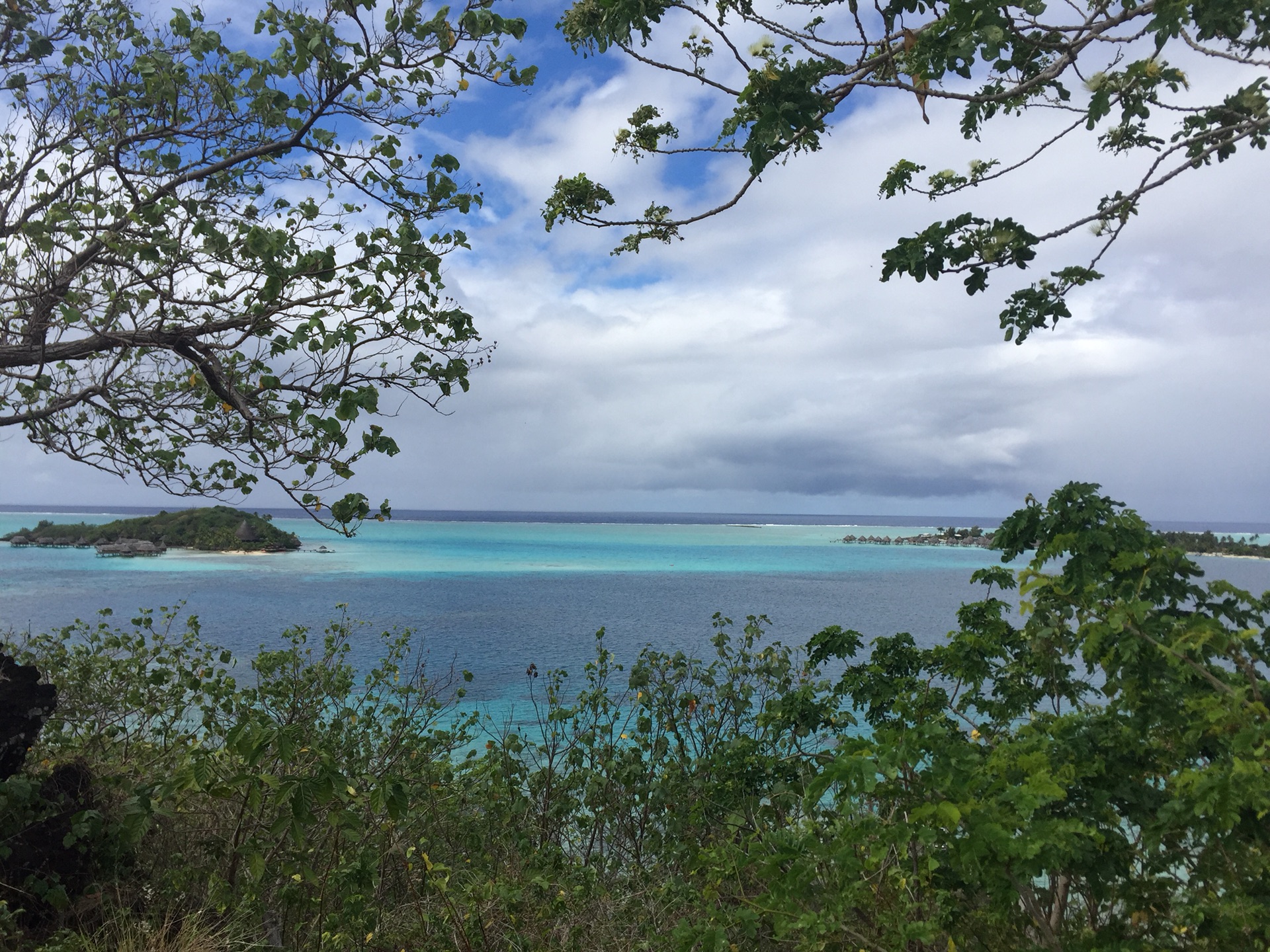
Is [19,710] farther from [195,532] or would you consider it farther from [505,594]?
[195,532]

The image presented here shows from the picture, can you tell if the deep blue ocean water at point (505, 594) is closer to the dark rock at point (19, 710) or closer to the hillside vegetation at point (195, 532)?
the hillside vegetation at point (195, 532)

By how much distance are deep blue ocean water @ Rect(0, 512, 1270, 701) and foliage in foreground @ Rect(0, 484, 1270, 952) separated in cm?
299

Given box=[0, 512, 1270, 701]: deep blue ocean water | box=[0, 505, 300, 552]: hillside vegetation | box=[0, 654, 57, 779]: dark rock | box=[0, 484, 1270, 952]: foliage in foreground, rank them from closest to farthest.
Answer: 1. box=[0, 484, 1270, 952]: foliage in foreground
2. box=[0, 654, 57, 779]: dark rock
3. box=[0, 512, 1270, 701]: deep blue ocean water
4. box=[0, 505, 300, 552]: hillside vegetation

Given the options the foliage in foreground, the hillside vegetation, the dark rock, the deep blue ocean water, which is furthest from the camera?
the hillside vegetation

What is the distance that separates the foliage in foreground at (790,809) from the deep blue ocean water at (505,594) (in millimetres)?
2992

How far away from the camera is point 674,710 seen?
6883 millimetres

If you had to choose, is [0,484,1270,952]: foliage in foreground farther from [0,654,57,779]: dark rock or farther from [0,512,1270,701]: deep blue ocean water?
[0,512,1270,701]: deep blue ocean water

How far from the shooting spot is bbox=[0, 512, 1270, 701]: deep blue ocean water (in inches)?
793

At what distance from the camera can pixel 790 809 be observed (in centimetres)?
487

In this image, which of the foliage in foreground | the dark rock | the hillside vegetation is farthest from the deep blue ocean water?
the dark rock

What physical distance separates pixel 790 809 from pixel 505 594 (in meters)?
29.3

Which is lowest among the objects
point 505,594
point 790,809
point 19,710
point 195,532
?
point 505,594

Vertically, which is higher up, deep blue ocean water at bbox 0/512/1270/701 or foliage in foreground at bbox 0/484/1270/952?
foliage in foreground at bbox 0/484/1270/952

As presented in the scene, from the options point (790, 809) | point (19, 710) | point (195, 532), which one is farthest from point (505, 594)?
point (195, 532)
